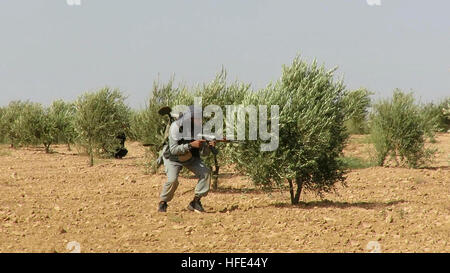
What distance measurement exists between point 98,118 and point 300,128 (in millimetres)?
11063

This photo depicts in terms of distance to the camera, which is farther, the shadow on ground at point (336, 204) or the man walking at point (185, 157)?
the shadow on ground at point (336, 204)

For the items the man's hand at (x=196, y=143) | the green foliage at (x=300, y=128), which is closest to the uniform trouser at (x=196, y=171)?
the man's hand at (x=196, y=143)

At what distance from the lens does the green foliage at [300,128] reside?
8.98 metres

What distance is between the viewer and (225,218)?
852 centimetres

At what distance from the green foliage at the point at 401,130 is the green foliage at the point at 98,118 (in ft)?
29.8

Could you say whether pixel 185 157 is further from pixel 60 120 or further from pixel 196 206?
pixel 60 120

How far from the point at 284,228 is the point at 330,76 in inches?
127

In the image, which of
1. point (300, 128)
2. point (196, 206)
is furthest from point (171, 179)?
point (300, 128)

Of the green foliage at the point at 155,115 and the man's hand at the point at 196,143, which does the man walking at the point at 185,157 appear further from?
the green foliage at the point at 155,115

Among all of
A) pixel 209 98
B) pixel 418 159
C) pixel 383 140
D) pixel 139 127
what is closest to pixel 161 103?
pixel 139 127

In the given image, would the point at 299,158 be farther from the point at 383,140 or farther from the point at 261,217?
the point at 383,140

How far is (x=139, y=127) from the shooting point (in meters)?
14.8

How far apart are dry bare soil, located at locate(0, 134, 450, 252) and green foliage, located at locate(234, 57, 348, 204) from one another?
53 centimetres

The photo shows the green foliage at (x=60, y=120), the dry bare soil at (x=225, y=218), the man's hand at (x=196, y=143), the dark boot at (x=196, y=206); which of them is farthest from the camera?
the green foliage at (x=60, y=120)
